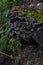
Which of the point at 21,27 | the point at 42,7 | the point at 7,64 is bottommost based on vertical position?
the point at 7,64

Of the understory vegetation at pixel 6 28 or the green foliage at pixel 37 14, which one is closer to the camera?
the green foliage at pixel 37 14

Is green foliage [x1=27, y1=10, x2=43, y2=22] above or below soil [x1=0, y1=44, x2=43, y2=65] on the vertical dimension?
above

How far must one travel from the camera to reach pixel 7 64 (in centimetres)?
514

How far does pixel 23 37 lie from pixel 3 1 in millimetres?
1830

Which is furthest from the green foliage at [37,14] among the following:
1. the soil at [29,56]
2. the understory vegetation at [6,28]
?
the soil at [29,56]

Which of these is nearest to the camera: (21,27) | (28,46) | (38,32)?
(38,32)

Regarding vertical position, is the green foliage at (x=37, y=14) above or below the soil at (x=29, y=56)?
above

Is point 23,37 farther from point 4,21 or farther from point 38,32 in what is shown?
point 4,21

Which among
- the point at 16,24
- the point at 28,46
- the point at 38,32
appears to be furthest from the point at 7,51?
the point at 38,32

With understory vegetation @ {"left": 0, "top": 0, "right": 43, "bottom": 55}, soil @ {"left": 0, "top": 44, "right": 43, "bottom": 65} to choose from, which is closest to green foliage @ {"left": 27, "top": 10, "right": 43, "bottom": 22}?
understory vegetation @ {"left": 0, "top": 0, "right": 43, "bottom": 55}

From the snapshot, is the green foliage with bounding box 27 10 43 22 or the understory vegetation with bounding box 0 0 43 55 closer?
the green foliage with bounding box 27 10 43 22

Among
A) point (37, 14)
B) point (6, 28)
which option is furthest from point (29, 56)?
point (6, 28)

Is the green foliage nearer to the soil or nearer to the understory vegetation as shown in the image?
the understory vegetation

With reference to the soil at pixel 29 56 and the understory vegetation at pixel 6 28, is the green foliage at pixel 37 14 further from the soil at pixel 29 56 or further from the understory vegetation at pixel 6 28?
the soil at pixel 29 56
